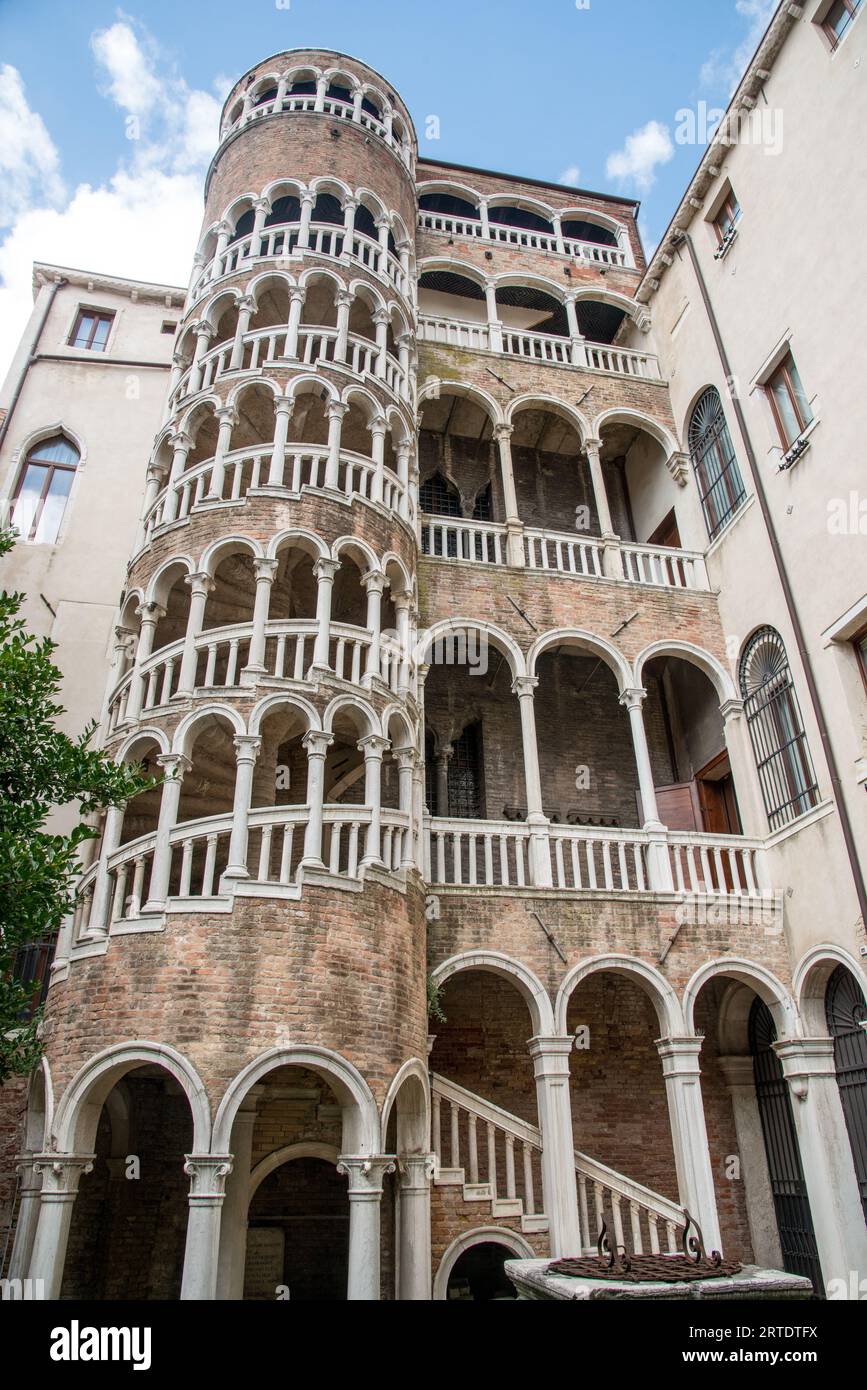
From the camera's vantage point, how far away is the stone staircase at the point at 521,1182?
1063 cm

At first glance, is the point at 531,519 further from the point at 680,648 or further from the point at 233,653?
the point at 233,653

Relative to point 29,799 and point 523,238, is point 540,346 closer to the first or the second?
point 523,238

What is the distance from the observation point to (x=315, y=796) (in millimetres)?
10484

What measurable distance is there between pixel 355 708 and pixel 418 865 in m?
2.28

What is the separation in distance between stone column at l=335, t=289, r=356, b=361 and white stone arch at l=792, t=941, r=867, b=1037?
36.8ft

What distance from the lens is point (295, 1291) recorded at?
12391 mm

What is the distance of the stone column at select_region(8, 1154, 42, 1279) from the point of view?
913cm

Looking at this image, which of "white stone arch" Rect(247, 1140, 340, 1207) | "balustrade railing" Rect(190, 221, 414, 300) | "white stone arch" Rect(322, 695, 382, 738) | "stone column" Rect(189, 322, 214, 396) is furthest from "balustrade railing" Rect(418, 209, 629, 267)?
"white stone arch" Rect(247, 1140, 340, 1207)

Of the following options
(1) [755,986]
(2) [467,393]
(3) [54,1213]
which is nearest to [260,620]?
(3) [54,1213]

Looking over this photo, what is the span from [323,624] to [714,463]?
886 centimetres

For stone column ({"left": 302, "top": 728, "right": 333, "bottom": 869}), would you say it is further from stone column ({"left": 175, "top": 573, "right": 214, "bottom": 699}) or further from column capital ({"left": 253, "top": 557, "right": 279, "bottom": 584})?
column capital ({"left": 253, "top": 557, "right": 279, "bottom": 584})

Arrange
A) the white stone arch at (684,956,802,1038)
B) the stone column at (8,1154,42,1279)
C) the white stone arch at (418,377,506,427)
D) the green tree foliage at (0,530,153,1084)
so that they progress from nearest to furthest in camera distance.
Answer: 1. the green tree foliage at (0,530,153,1084)
2. the stone column at (8,1154,42,1279)
3. the white stone arch at (684,956,802,1038)
4. the white stone arch at (418,377,506,427)
